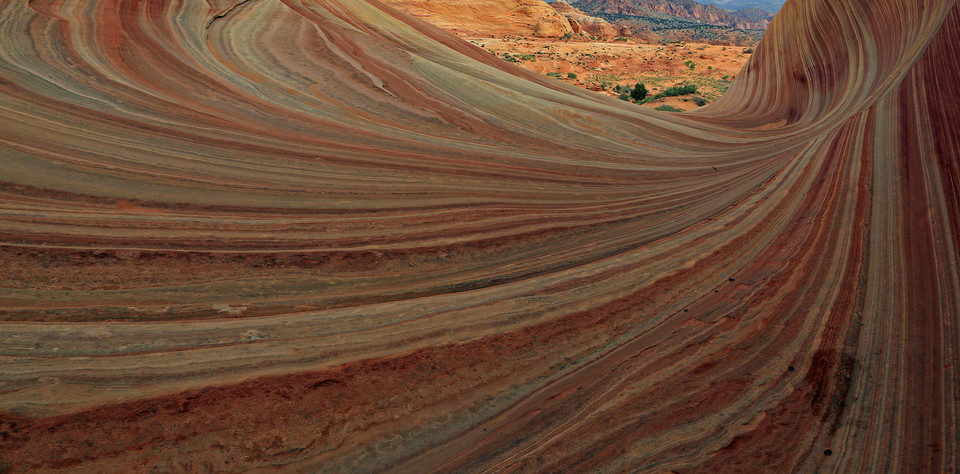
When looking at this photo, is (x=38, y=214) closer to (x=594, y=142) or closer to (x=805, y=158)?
(x=594, y=142)

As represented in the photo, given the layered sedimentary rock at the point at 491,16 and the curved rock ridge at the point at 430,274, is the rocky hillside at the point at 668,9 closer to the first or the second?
the layered sedimentary rock at the point at 491,16

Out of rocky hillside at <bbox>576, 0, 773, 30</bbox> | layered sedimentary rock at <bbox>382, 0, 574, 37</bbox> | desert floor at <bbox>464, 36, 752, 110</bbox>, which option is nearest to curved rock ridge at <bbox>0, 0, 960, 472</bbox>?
desert floor at <bbox>464, 36, 752, 110</bbox>

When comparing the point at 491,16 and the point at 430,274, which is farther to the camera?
the point at 491,16

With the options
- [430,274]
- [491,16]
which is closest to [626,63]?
[491,16]

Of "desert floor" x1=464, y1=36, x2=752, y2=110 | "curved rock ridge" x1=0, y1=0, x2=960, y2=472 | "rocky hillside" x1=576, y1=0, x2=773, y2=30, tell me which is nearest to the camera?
"curved rock ridge" x1=0, y1=0, x2=960, y2=472

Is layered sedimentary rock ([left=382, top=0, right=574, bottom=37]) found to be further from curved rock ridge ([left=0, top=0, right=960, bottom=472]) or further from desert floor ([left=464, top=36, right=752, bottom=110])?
curved rock ridge ([left=0, top=0, right=960, bottom=472])

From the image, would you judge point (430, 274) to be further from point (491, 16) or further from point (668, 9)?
point (668, 9)
